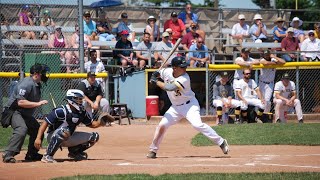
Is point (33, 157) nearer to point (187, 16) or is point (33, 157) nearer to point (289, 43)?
point (289, 43)

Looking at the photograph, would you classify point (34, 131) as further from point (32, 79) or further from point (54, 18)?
point (54, 18)

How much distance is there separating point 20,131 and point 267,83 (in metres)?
8.84

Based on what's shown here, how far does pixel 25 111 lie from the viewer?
12555mm

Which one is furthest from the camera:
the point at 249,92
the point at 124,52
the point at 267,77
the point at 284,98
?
the point at 124,52

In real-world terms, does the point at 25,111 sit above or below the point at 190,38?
below

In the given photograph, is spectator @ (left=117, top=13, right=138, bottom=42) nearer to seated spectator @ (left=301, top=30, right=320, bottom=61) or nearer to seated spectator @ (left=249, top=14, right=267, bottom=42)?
seated spectator @ (left=249, top=14, right=267, bottom=42)

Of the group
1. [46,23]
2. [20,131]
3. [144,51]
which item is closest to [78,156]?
[20,131]

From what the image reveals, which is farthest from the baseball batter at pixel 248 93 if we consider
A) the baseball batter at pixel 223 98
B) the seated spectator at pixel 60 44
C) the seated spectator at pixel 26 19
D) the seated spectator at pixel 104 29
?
the seated spectator at pixel 26 19

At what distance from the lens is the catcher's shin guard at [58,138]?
1196cm

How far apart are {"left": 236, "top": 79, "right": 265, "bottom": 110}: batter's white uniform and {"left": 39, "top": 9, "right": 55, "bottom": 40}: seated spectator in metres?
4.96

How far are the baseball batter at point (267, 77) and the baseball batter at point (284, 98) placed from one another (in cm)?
30

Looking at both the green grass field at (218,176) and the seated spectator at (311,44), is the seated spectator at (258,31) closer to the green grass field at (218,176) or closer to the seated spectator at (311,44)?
the seated spectator at (311,44)

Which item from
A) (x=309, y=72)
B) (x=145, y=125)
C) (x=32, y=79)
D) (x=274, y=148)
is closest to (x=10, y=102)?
(x=32, y=79)

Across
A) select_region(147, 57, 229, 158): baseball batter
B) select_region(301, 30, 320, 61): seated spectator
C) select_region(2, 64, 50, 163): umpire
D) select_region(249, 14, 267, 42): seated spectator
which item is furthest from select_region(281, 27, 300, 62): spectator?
select_region(2, 64, 50, 163): umpire
